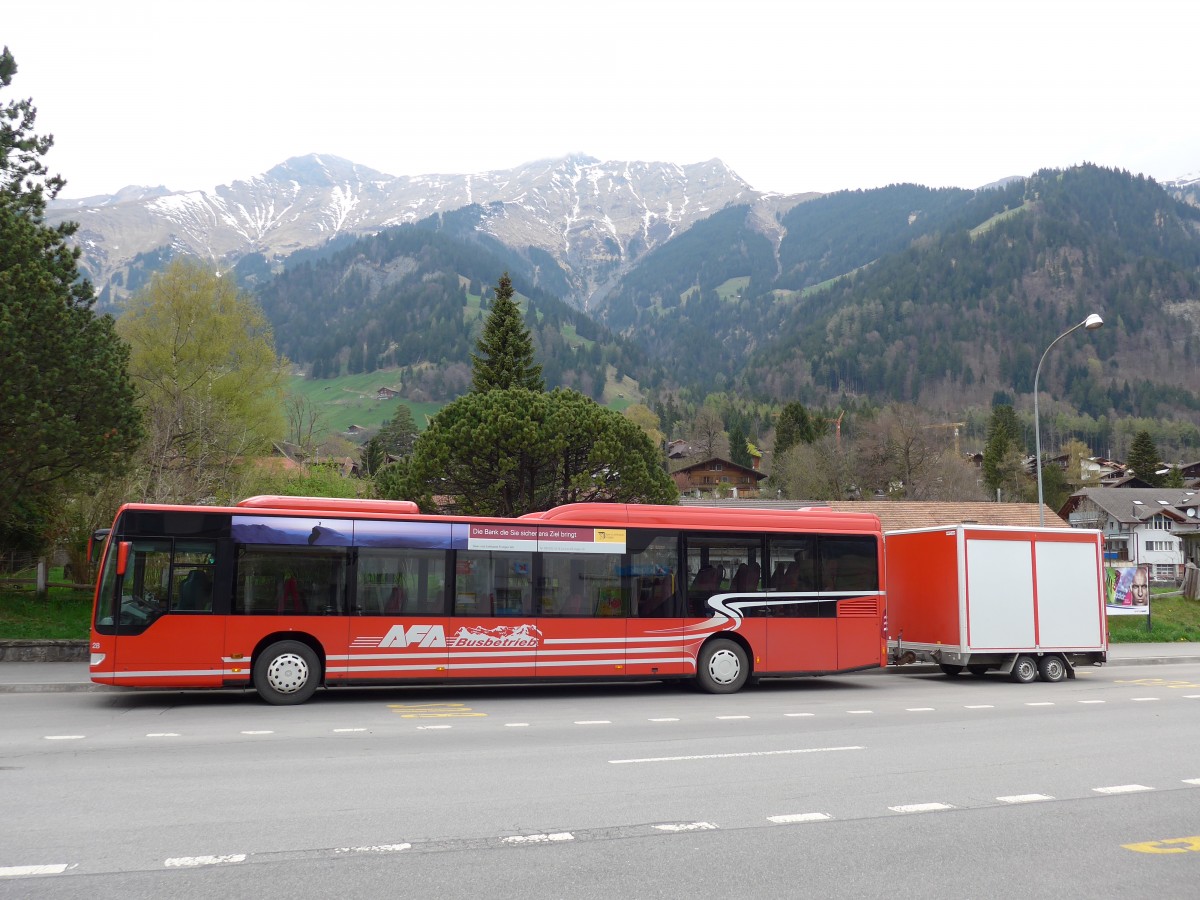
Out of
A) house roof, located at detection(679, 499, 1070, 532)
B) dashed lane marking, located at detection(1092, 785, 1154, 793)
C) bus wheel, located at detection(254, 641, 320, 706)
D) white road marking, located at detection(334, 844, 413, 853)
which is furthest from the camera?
house roof, located at detection(679, 499, 1070, 532)

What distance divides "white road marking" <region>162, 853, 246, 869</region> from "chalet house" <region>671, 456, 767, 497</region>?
128 meters

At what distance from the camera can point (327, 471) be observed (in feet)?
144

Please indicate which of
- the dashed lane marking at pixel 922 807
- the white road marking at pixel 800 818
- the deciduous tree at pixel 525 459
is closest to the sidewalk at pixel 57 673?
the deciduous tree at pixel 525 459

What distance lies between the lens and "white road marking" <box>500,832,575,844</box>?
6.80 metres

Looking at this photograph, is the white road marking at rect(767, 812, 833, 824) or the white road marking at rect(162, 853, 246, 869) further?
the white road marking at rect(767, 812, 833, 824)

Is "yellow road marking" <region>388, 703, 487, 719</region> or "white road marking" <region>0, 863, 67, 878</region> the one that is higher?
"white road marking" <region>0, 863, 67, 878</region>

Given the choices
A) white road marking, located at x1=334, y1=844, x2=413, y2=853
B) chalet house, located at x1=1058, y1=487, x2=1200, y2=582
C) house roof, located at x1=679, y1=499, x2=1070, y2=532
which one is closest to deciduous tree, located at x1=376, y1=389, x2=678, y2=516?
house roof, located at x1=679, y1=499, x2=1070, y2=532

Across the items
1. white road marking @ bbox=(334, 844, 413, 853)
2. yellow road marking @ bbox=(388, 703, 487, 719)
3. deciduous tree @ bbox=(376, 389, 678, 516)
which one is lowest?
yellow road marking @ bbox=(388, 703, 487, 719)

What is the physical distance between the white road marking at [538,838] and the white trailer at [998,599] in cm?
1393

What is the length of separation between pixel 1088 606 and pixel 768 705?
8768 mm

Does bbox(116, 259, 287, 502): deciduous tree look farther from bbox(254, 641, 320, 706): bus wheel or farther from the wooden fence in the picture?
bbox(254, 641, 320, 706): bus wheel

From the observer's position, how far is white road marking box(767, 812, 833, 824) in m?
7.54

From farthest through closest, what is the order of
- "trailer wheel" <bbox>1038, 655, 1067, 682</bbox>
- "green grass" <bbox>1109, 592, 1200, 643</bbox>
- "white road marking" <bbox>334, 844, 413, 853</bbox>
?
"green grass" <bbox>1109, 592, 1200, 643</bbox> < "trailer wheel" <bbox>1038, 655, 1067, 682</bbox> < "white road marking" <bbox>334, 844, 413, 853</bbox>

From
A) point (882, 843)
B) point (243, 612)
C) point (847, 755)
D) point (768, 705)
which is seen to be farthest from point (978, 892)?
point (243, 612)
